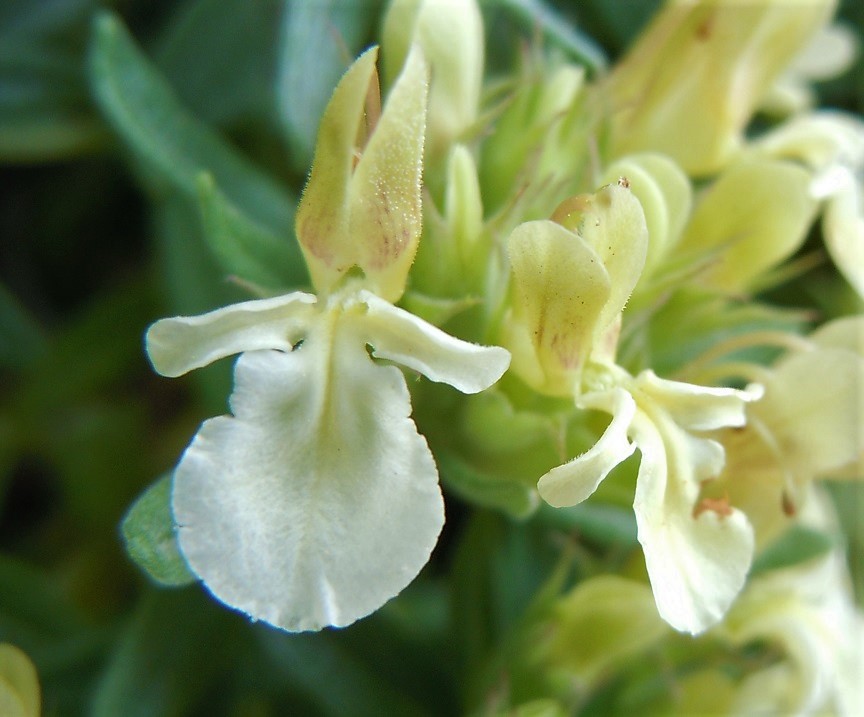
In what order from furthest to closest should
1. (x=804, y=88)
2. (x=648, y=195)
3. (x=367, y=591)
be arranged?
1. (x=804, y=88)
2. (x=648, y=195)
3. (x=367, y=591)

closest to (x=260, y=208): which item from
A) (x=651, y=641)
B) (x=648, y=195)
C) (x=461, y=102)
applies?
(x=461, y=102)

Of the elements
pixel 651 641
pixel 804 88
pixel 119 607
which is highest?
pixel 804 88

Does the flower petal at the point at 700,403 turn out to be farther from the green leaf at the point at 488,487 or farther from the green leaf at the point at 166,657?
the green leaf at the point at 166,657

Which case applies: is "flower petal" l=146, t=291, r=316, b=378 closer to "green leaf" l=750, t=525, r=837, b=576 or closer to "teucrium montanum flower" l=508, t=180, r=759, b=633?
"teucrium montanum flower" l=508, t=180, r=759, b=633

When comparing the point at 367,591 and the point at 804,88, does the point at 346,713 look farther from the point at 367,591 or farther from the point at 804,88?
the point at 804,88

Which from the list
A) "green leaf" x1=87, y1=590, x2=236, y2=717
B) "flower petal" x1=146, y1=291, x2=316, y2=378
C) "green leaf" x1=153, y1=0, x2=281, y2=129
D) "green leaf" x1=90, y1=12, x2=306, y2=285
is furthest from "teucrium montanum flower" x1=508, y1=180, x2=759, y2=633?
"green leaf" x1=153, y1=0, x2=281, y2=129

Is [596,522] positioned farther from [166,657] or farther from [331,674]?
[166,657]
